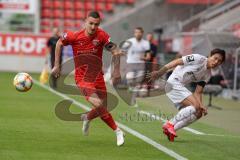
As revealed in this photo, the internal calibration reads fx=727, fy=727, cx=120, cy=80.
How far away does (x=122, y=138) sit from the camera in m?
11.2

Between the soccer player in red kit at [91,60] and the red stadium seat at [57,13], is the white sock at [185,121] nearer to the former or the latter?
the soccer player in red kit at [91,60]

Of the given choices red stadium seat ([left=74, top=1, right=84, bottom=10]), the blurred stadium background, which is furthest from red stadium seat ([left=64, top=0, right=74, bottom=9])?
red stadium seat ([left=74, top=1, right=84, bottom=10])

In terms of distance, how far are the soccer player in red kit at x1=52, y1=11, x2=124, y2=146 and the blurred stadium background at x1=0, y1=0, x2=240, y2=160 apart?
511mm

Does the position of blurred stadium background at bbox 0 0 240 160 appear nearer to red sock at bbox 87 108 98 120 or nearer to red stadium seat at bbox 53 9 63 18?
red stadium seat at bbox 53 9 63 18

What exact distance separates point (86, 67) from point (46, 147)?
164cm

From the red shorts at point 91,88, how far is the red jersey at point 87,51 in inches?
2.1

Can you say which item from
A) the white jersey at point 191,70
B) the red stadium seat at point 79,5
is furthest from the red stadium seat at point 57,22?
the white jersey at point 191,70

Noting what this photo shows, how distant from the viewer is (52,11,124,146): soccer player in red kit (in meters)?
11.3

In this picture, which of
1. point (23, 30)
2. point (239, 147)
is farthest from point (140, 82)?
point (23, 30)

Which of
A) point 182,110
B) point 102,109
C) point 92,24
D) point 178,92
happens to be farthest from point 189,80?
point 92,24

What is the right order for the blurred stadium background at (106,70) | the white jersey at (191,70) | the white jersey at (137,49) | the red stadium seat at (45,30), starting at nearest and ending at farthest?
1. the blurred stadium background at (106,70)
2. the white jersey at (191,70)
3. the white jersey at (137,49)
4. the red stadium seat at (45,30)

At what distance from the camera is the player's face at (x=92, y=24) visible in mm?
11047

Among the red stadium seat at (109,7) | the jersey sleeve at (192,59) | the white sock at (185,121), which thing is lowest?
the white sock at (185,121)

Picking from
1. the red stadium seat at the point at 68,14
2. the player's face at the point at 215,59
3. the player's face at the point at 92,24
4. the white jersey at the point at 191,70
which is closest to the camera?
the player's face at the point at 92,24
